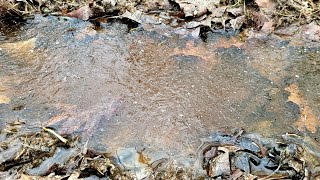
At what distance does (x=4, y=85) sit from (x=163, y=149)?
3.77ft

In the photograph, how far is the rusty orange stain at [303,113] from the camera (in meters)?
2.27

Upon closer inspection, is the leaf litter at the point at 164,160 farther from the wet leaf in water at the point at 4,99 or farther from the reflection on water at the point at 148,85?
the wet leaf in water at the point at 4,99

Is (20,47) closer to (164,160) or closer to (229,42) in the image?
(164,160)

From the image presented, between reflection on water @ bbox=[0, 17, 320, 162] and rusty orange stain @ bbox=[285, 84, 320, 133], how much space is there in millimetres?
24

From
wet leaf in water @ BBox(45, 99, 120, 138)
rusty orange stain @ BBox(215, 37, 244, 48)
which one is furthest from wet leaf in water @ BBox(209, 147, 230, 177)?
rusty orange stain @ BBox(215, 37, 244, 48)

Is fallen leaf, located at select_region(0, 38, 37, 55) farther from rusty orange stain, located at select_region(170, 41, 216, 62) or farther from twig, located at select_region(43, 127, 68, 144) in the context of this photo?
rusty orange stain, located at select_region(170, 41, 216, 62)

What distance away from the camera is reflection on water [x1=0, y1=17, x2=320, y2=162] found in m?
2.29

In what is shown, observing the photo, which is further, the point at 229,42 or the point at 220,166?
the point at 229,42

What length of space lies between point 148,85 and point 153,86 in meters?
0.03

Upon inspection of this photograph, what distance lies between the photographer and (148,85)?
2.53m

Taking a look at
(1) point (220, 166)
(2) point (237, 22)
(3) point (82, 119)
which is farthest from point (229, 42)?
(3) point (82, 119)

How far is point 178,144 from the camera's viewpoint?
2203 mm

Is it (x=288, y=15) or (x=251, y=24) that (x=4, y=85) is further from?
(x=288, y=15)

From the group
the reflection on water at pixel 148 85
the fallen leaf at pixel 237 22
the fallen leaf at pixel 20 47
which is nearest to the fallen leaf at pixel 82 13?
the reflection on water at pixel 148 85
